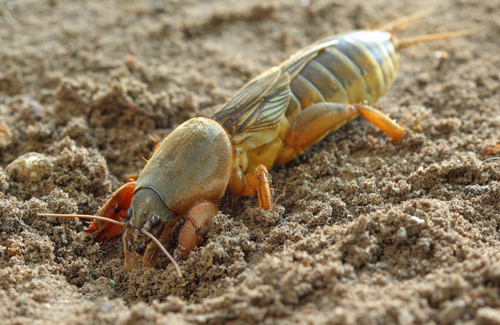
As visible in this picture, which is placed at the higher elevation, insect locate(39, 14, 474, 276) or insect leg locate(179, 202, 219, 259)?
insect locate(39, 14, 474, 276)

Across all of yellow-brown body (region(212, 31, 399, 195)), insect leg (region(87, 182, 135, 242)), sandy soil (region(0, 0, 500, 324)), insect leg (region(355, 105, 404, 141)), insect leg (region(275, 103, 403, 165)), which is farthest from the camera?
insect leg (region(355, 105, 404, 141))

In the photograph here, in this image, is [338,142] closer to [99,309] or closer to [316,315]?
[316,315]

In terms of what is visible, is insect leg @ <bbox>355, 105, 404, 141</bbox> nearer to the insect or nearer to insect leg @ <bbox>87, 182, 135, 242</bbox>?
the insect

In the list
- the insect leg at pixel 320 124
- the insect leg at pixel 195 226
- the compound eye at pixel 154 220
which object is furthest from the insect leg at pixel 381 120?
the compound eye at pixel 154 220

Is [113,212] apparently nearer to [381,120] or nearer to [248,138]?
[248,138]

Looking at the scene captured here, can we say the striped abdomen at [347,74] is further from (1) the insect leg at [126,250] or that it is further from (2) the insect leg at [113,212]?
(1) the insect leg at [126,250]

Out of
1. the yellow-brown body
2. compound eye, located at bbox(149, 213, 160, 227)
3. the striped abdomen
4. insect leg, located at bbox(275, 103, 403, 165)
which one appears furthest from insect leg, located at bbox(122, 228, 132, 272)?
the striped abdomen

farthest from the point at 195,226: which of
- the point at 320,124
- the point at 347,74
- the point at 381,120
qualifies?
the point at 347,74

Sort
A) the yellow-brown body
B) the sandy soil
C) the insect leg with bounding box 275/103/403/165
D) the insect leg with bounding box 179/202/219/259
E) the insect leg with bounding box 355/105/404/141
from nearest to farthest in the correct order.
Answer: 1. the sandy soil
2. the insect leg with bounding box 179/202/219/259
3. the yellow-brown body
4. the insect leg with bounding box 275/103/403/165
5. the insect leg with bounding box 355/105/404/141
